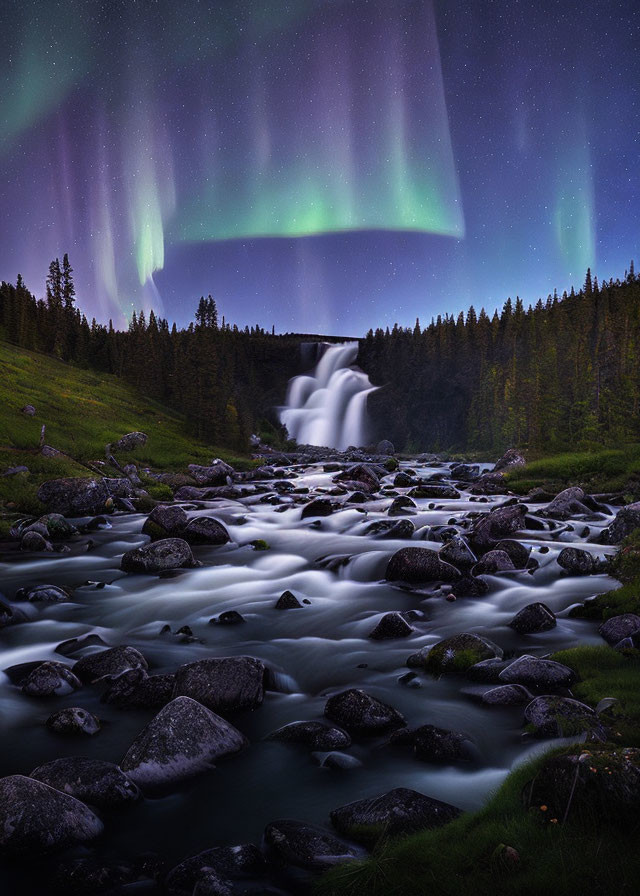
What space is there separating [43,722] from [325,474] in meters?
43.6

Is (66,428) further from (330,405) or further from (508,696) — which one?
(330,405)

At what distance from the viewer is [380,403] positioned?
12850 centimetres

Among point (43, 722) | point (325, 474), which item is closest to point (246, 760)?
point (43, 722)

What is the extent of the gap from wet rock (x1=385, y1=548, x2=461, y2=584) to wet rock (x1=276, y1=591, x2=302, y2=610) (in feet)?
9.90

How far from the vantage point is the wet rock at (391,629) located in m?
11.3

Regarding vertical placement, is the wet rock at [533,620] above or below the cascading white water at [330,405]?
below

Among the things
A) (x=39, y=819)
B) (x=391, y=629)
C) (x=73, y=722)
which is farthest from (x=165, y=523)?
(x=39, y=819)

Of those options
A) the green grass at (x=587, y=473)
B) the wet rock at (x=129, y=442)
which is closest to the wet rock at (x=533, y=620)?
the green grass at (x=587, y=473)

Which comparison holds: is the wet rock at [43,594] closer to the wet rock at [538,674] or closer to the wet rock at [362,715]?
the wet rock at [362,715]

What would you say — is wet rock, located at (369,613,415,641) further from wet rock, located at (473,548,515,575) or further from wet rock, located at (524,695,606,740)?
wet rock, located at (473,548,515,575)

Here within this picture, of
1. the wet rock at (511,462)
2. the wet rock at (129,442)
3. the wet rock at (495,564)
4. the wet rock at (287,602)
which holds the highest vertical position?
the wet rock at (129,442)

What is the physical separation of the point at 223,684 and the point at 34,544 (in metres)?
14.8

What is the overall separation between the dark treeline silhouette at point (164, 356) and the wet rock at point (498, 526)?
5384cm

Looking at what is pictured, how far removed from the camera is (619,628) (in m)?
9.52
